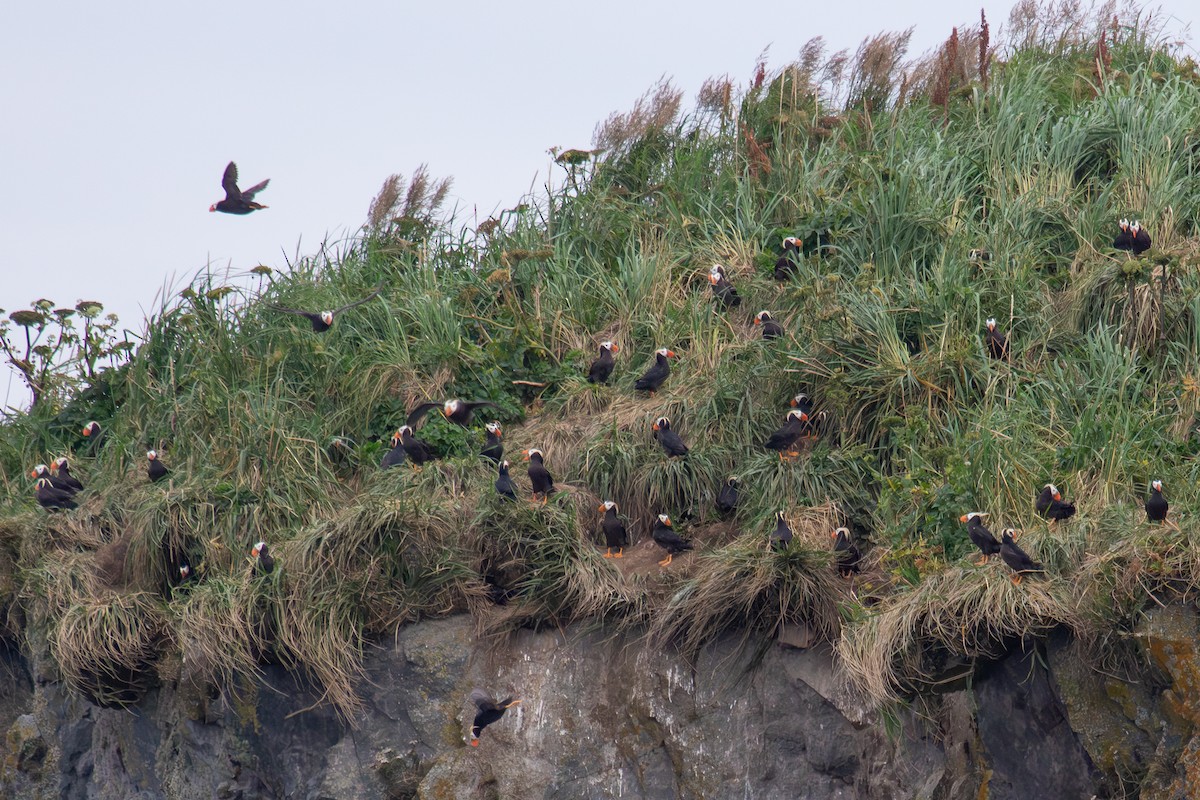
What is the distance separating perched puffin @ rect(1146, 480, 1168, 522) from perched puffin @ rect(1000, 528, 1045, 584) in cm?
51

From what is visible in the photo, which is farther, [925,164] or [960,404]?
[925,164]

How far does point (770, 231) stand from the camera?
1055 cm

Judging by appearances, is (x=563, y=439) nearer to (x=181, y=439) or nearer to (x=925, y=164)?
(x=181, y=439)

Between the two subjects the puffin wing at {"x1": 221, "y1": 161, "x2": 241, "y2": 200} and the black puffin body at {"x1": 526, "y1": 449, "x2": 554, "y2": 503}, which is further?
the puffin wing at {"x1": 221, "y1": 161, "x2": 241, "y2": 200}

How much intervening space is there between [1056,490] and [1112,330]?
196 cm

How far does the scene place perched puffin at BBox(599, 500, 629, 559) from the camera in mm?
8078

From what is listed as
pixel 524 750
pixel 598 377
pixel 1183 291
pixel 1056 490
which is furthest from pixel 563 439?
pixel 1183 291

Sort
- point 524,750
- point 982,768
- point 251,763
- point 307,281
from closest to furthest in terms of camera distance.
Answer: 1. point 982,768
2. point 524,750
3. point 251,763
4. point 307,281

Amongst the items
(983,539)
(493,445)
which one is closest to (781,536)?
(983,539)

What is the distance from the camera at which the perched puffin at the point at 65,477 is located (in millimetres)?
9648

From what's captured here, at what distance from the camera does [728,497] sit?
8203 millimetres

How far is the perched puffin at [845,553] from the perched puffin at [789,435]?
2.39 feet

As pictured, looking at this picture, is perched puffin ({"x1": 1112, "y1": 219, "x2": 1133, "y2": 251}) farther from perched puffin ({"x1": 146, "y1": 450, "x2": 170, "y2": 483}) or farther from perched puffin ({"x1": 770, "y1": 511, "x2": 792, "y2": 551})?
perched puffin ({"x1": 146, "y1": 450, "x2": 170, "y2": 483})

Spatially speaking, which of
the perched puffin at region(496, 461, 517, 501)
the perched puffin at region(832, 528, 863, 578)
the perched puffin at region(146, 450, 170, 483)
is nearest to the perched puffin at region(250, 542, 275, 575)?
the perched puffin at region(496, 461, 517, 501)
